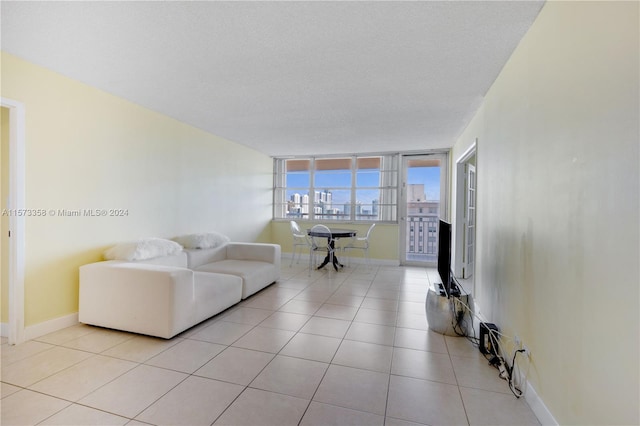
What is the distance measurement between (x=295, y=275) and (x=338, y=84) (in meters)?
3.32

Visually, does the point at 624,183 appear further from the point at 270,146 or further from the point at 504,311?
the point at 270,146

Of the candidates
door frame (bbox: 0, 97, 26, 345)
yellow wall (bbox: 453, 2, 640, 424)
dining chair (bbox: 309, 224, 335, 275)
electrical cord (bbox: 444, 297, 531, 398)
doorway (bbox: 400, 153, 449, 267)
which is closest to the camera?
yellow wall (bbox: 453, 2, 640, 424)

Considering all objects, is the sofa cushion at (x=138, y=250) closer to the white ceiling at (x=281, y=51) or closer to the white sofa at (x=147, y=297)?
the white sofa at (x=147, y=297)

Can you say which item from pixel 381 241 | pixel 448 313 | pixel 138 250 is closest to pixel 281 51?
pixel 138 250

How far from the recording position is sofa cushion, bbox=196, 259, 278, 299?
363 cm

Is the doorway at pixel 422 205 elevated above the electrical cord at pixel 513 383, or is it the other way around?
the doorway at pixel 422 205

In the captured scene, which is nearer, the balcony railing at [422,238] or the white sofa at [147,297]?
the white sofa at [147,297]

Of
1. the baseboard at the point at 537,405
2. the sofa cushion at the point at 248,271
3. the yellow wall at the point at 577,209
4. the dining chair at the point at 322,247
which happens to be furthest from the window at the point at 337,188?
the baseboard at the point at 537,405

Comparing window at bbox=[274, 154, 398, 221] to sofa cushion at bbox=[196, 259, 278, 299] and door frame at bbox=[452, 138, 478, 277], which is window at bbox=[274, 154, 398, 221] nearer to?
door frame at bbox=[452, 138, 478, 277]

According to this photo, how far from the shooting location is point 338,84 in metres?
2.77

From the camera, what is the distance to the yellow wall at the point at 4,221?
2426mm

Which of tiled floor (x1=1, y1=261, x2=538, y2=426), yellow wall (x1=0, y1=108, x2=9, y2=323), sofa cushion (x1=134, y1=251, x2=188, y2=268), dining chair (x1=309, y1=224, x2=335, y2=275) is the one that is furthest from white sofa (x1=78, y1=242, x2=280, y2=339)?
dining chair (x1=309, y1=224, x2=335, y2=275)

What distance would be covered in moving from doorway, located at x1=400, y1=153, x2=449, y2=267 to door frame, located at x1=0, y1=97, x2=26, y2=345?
220 inches

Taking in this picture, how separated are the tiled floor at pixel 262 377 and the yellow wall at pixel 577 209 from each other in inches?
20.9
